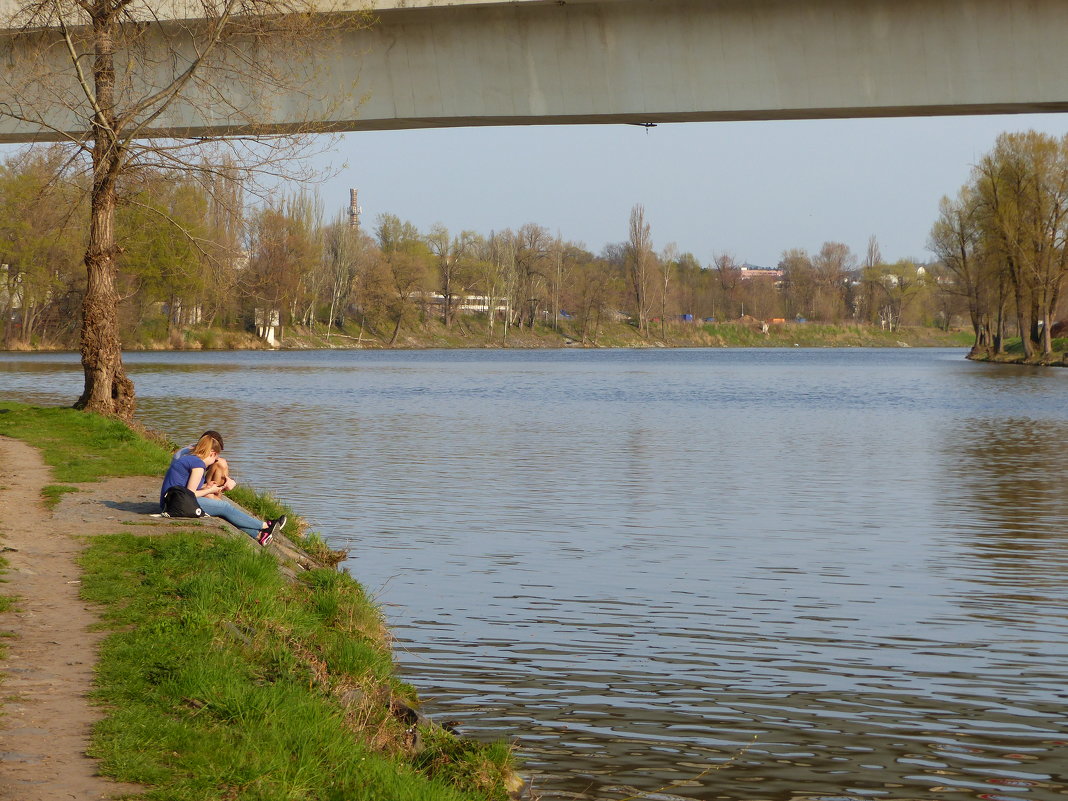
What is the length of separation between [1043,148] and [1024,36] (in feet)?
201

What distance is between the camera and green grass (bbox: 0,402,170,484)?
1796 cm

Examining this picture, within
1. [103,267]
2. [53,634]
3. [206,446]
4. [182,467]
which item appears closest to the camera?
[53,634]

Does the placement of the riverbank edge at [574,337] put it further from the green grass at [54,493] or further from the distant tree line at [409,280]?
the green grass at [54,493]

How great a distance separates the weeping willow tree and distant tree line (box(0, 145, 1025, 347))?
27.4 inches

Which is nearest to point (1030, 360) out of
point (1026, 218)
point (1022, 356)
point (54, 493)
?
point (1022, 356)

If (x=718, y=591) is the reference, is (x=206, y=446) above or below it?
above

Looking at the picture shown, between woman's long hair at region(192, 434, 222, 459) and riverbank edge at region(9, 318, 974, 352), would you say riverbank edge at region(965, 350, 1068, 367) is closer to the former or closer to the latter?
riverbank edge at region(9, 318, 974, 352)

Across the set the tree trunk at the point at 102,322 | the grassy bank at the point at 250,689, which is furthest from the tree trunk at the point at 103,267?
the grassy bank at the point at 250,689

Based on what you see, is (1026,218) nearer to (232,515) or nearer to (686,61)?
(686,61)

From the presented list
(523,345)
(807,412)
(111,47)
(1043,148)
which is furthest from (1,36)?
(523,345)

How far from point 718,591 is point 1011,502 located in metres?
9.32

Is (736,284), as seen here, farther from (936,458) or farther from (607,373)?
(936,458)

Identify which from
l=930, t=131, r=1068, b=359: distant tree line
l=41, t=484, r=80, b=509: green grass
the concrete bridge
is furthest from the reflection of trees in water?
l=930, t=131, r=1068, b=359: distant tree line

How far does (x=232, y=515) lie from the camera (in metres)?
13.7
